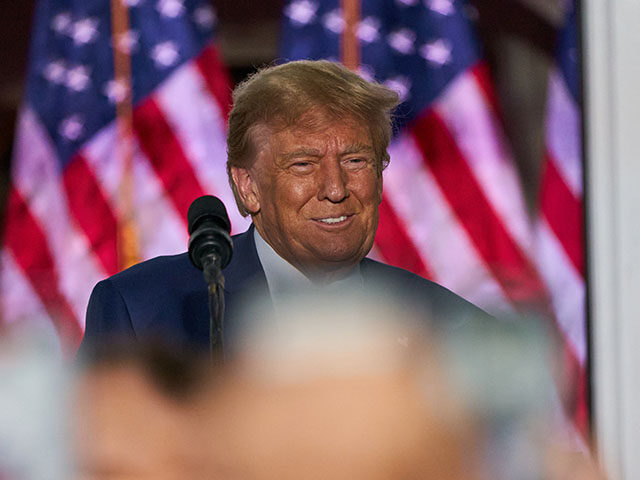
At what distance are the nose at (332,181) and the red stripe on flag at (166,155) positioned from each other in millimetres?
740

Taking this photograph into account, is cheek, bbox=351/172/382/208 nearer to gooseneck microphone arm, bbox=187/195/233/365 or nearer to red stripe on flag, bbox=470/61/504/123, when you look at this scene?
gooseneck microphone arm, bbox=187/195/233/365

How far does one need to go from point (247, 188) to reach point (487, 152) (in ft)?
2.61

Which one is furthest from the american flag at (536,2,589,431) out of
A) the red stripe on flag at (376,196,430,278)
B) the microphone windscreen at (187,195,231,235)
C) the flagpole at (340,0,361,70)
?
the microphone windscreen at (187,195,231,235)

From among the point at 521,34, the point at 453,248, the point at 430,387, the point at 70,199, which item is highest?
the point at 430,387

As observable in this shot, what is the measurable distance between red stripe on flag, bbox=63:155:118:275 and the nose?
2.69ft

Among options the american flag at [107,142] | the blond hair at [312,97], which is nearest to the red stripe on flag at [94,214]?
the american flag at [107,142]

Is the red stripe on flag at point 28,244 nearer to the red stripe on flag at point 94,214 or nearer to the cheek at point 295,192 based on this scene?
the red stripe on flag at point 94,214

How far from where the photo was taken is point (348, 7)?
185 centimetres

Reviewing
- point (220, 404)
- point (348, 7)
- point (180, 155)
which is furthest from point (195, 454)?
point (348, 7)

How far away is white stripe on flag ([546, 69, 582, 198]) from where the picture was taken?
184cm

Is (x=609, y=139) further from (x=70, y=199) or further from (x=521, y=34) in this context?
(x=70, y=199)

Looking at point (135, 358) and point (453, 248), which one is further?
point (453, 248)

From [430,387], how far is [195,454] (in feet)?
0.25

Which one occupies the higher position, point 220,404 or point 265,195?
point 220,404
